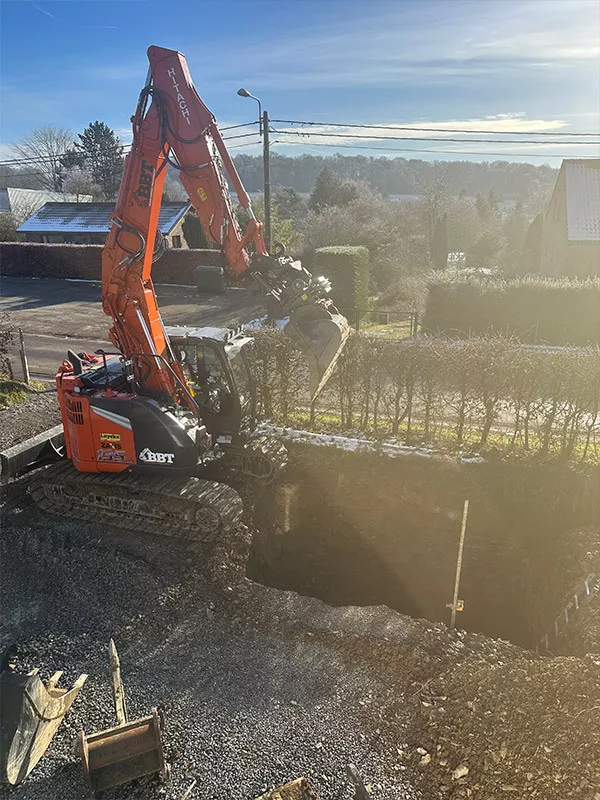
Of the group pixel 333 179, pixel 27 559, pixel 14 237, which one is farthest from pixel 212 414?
pixel 333 179

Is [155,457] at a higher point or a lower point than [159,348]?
lower

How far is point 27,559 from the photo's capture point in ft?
25.3

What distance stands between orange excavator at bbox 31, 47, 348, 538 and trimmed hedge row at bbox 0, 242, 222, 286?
20219 mm

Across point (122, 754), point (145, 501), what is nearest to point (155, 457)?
point (145, 501)

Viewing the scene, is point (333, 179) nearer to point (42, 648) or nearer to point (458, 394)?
point (458, 394)

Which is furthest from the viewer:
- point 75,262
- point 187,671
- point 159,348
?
point 75,262

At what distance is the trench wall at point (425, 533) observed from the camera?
845 centimetres

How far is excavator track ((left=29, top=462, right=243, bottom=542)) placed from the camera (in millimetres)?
8062

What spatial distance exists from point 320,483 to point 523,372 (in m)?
4.05

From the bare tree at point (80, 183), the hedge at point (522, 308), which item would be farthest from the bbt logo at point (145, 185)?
the bare tree at point (80, 183)

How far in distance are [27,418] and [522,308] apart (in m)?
15.7

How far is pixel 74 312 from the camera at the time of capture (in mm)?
23641

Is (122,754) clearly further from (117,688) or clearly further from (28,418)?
(28,418)

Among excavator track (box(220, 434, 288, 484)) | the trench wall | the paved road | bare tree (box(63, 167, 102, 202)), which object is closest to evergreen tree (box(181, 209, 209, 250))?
the paved road
